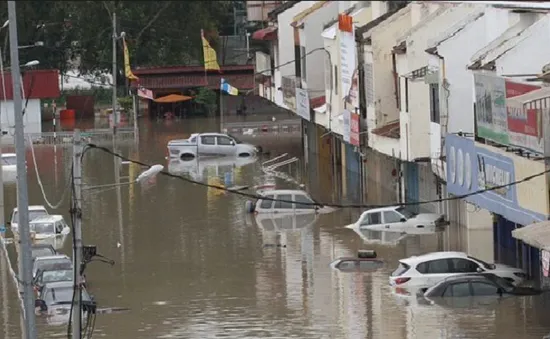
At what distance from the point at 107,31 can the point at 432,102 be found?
48.5m

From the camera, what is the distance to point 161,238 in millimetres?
39812

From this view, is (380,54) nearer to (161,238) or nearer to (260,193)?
(260,193)

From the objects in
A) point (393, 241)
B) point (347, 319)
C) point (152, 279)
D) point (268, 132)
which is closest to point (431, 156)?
point (393, 241)

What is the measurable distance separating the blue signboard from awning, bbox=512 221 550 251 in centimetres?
39

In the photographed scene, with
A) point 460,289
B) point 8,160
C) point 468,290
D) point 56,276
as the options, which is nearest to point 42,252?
point 56,276

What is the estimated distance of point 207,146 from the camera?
204ft

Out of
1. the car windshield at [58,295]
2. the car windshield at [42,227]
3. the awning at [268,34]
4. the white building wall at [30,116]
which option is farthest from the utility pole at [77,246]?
the white building wall at [30,116]

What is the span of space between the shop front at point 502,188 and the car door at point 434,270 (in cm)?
138

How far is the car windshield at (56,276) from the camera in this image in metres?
31.4

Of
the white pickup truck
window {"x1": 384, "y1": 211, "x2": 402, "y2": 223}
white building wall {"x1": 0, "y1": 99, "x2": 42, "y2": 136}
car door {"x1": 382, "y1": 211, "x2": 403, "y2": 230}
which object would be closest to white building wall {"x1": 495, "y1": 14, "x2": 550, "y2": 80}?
car door {"x1": 382, "y1": 211, "x2": 403, "y2": 230}

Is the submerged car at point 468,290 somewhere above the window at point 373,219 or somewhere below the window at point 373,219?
below

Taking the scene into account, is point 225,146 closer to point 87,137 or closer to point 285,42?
point 285,42

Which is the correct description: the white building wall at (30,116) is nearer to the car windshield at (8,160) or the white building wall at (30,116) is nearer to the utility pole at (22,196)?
the car windshield at (8,160)

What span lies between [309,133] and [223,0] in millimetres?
30607
